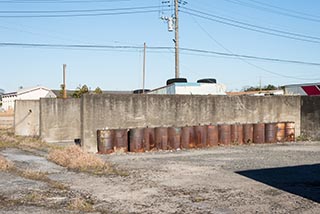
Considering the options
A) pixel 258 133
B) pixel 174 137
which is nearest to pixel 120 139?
pixel 174 137

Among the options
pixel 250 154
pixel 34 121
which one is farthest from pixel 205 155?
pixel 34 121

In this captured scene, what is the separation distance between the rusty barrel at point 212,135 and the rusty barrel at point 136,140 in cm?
351

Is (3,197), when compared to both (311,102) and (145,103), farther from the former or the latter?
(311,102)

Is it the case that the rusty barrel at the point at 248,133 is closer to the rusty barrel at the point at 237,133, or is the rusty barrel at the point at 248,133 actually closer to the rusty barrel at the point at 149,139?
the rusty barrel at the point at 237,133

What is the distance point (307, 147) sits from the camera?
19234 millimetres

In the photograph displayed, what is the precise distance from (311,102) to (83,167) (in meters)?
14.8

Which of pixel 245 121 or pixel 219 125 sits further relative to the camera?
pixel 245 121

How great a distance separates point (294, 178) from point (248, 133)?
9836 mm

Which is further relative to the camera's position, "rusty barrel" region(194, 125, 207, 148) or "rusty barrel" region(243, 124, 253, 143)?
"rusty barrel" region(243, 124, 253, 143)

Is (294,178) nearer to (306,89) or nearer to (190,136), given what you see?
(190,136)

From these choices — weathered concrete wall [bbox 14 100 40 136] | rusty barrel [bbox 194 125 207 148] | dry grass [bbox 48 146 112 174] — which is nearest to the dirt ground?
dry grass [bbox 48 146 112 174]

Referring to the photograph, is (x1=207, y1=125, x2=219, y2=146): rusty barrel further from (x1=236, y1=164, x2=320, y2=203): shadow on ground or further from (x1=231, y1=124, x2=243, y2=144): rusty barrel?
(x1=236, y1=164, x2=320, y2=203): shadow on ground

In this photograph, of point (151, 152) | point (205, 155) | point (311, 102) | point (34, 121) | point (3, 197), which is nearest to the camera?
point (3, 197)

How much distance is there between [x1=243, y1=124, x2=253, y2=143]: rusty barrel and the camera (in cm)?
2061
